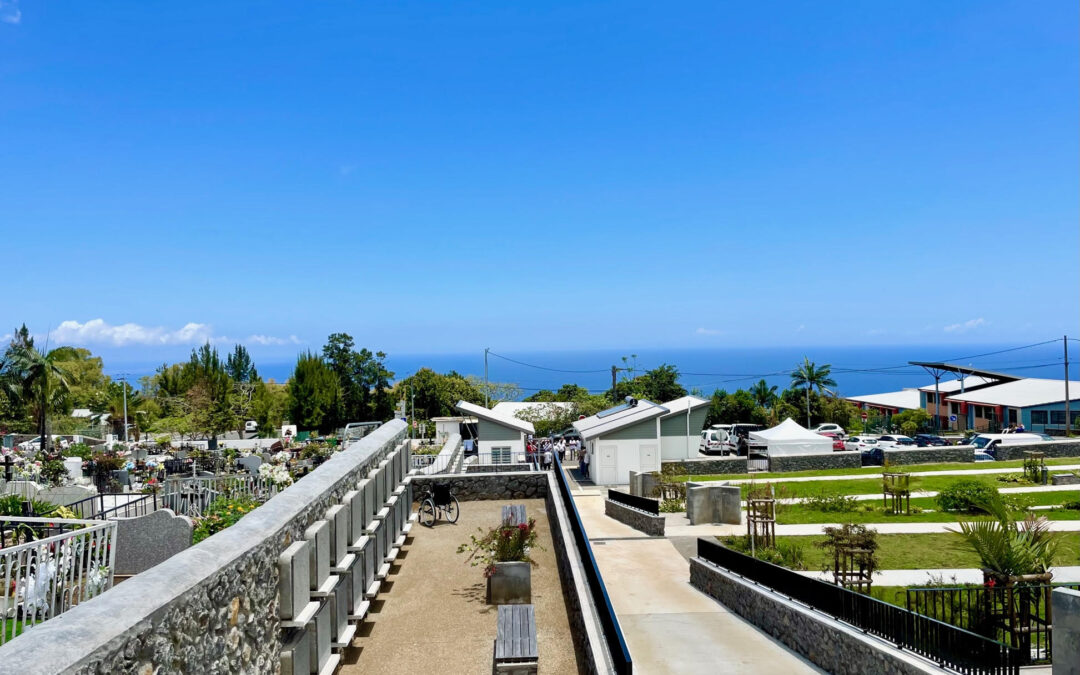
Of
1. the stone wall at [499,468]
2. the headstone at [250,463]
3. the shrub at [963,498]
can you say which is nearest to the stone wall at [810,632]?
the stone wall at [499,468]

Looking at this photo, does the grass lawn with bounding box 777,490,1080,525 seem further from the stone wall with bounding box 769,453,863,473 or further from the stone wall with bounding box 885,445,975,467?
the stone wall with bounding box 769,453,863,473

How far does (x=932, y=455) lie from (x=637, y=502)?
788 inches

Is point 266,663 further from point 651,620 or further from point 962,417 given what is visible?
point 962,417

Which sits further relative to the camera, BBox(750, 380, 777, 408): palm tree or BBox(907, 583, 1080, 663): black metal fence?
BBox(750, 380, 777, 408): palm tree

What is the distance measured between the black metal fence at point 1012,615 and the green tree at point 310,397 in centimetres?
5583

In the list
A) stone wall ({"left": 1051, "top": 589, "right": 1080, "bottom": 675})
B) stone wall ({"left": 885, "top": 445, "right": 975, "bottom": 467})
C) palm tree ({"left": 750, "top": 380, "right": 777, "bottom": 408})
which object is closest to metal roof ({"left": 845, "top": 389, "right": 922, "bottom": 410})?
palm tree ({"left": 750, "top": 380, "right": 777, "bottom": 408})

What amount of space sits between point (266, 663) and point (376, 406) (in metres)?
67.4

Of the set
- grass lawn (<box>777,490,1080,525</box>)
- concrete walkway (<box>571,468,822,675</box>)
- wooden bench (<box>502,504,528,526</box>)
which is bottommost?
concrete walkway (<box>571,468,822,675</box>)

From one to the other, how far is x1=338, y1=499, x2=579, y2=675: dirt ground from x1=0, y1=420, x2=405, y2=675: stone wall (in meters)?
2.08

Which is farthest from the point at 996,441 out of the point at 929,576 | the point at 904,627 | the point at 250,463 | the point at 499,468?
the point at 250,463

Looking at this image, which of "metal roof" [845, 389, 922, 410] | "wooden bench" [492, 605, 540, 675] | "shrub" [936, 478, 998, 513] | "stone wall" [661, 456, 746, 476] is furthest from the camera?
"metal roof" [845, 389, 922, 410]

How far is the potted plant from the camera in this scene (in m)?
10.3

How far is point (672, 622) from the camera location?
15.1 m

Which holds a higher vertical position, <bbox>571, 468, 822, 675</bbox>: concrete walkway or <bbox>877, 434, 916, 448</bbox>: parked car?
<bbox>877, 434, 916, 448</bbox>: parked car
